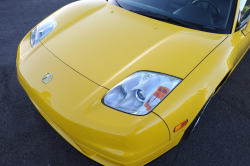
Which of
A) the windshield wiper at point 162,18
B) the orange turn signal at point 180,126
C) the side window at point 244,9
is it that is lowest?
the orange turn signal at point 180,126

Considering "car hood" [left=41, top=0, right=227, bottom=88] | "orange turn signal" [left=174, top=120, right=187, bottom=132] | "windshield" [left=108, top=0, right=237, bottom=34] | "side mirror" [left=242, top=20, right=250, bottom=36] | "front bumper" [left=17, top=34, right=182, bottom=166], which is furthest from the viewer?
"side mirror" [left=242, top=20, right=250, bottom=36]

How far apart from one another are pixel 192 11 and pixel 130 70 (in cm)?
105

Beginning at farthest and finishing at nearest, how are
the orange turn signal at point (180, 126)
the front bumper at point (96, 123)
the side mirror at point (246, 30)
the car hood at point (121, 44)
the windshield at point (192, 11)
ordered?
the side mirror at point (246, 30) → the windshield at point (192, 11) → the car hood at point (121, 44) → the orange turn signal at point (180, 126) → the front bumper at point (96, 123)

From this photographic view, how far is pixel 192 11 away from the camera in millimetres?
1910

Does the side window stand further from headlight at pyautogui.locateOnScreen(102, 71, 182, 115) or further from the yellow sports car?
headlight at pyautogui.locateOnScreen(102, 71, 182, 115)

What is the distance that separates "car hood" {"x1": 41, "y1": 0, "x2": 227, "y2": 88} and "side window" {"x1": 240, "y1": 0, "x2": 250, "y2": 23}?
44 cm

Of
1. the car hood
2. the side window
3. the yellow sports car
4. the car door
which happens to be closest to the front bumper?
the yellow sports car

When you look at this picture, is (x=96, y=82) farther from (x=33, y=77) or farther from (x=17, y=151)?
(x=17, y=151)

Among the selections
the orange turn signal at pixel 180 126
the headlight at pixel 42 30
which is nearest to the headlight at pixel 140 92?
the orange turn signal at pixel 180 126

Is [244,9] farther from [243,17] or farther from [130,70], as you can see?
[130,70]

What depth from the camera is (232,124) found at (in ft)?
6.69

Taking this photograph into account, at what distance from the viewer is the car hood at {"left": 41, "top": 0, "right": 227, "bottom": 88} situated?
1404 mm

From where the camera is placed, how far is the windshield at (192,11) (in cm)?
178

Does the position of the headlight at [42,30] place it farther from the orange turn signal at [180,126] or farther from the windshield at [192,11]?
the orange turn signal at [180,126]
